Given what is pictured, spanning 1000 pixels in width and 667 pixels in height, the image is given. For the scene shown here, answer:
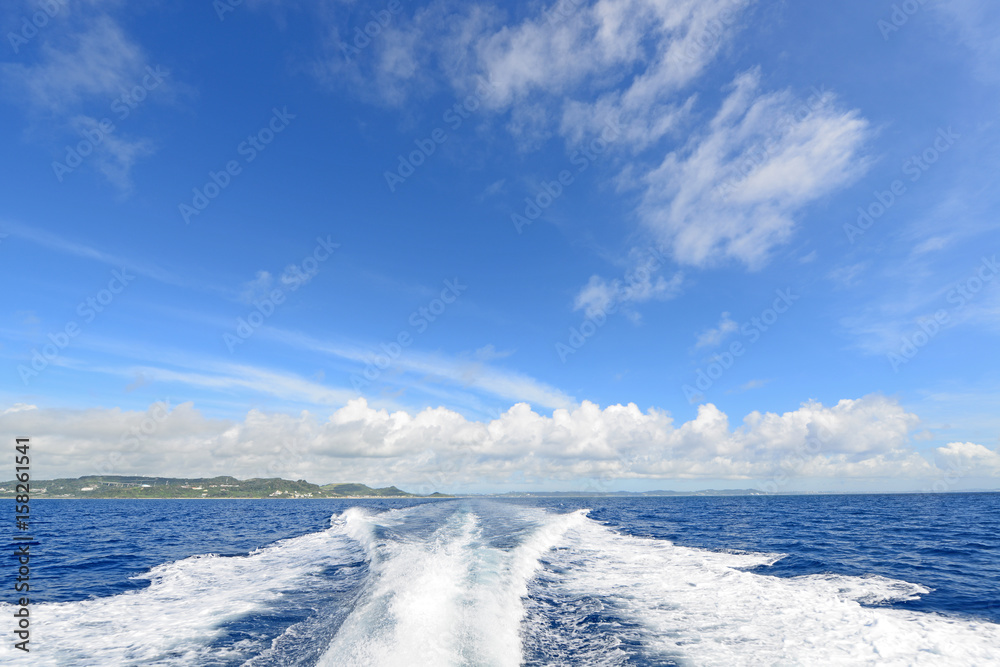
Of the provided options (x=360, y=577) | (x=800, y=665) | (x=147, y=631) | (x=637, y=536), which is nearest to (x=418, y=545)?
(x=360, y=577)

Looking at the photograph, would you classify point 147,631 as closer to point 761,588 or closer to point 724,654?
point 724,654

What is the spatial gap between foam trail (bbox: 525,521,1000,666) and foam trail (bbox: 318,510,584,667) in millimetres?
1587

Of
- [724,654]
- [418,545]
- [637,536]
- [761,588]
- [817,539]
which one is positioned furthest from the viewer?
[637,536]

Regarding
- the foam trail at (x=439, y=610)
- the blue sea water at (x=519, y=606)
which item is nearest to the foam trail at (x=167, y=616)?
the blue sea water at (x=519, y=606)

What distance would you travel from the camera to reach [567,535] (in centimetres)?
4019

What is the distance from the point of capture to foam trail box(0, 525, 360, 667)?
13.0 metres

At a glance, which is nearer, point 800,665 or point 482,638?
point 800,665

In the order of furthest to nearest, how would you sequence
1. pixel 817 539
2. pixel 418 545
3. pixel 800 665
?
pixel 817 539 → pixel 418 545 → pixel 800 665

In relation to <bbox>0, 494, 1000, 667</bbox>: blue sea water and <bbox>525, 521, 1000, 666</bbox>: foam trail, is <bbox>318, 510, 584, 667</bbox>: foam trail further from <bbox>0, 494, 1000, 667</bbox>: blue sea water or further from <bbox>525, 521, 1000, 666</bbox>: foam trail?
<bbox>525, 521, 1000, 666</bbox>: foam trail

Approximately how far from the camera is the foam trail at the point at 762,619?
476 inches

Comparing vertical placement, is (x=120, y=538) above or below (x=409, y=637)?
below

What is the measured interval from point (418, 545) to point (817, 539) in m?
32.4

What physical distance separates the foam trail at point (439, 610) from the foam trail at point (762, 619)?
1.59 meters

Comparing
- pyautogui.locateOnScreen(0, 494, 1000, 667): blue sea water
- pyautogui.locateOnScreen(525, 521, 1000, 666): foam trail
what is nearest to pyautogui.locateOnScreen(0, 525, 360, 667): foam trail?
pyautogui.locateOnScreen(0, 494, 1000, 667): blue sea water
